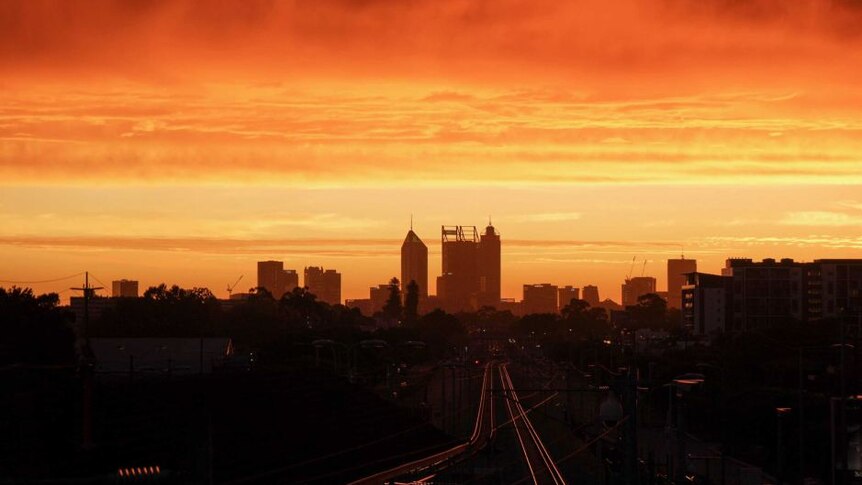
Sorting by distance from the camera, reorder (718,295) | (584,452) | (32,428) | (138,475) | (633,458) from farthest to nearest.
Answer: (718,295)
(584,452)
(633,458)
(32,428)
(138,475)

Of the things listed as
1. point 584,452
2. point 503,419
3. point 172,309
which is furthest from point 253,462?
point 172,309

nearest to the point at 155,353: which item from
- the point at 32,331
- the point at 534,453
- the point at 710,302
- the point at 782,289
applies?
the point at 32,331

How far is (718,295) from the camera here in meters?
183

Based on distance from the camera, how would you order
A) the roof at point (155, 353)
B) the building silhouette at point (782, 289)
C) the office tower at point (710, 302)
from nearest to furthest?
the roof at point (155, 353) < the building silhouette at point (782, 289) < the office tower at point (710, 302)

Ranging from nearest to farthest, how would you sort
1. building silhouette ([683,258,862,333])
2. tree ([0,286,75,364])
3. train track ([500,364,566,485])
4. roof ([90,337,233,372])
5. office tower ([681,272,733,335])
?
tree ([0,286,75,364]) → train track ([500,364,566,485]) → roof ([90,337,233,372]) → building silhouette ([683,258,862,333]) → office tower ([681,272,733,335])

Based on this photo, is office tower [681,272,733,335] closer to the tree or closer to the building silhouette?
the building silhouette

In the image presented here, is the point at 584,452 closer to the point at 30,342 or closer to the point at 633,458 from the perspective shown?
the point at 30,342

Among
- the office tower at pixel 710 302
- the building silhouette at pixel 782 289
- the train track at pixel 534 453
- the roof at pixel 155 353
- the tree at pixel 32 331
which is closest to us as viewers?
the tree at pixel 32 331

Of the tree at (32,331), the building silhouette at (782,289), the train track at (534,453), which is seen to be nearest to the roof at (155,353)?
the tree at (32,331)

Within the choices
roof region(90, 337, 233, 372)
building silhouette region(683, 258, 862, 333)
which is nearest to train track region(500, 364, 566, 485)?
roof region(90, 337, 233, 372)

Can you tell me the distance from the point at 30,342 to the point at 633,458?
26298 millimetres

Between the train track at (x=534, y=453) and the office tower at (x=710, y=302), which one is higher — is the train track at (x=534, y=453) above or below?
below

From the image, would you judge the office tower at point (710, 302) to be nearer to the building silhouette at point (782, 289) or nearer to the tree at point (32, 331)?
the building silhouette at point (782, 289)

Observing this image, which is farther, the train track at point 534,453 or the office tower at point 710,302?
the office tower at point 710,302
